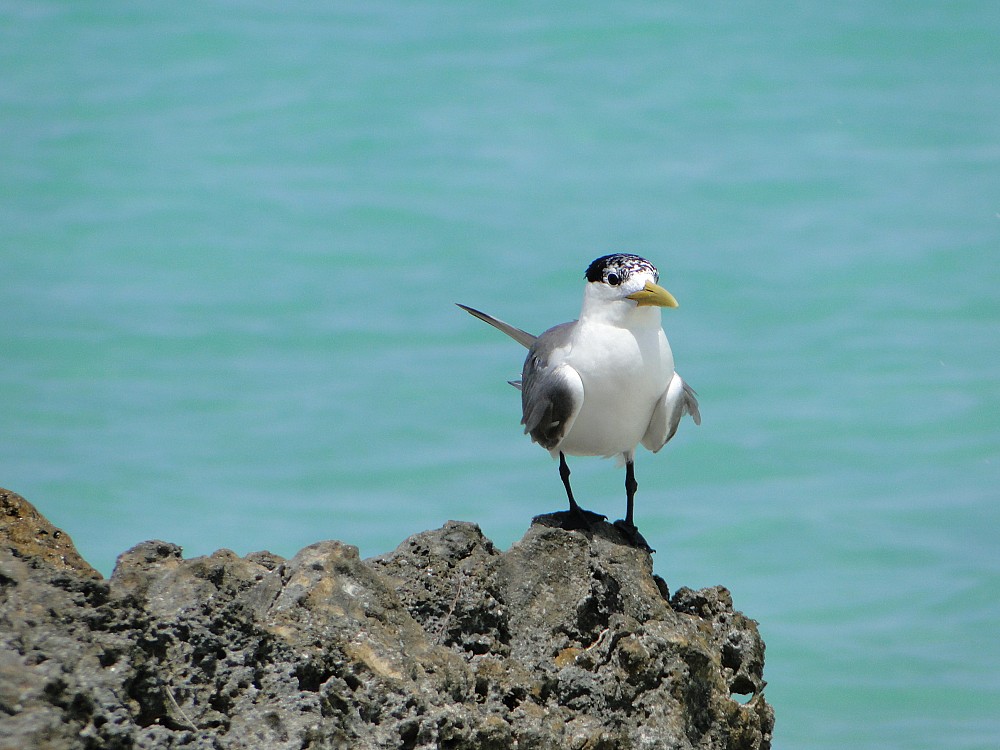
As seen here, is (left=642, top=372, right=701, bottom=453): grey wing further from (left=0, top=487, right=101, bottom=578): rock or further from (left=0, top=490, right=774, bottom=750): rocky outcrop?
(left=0, top=487, right=101, bottom=578): rock

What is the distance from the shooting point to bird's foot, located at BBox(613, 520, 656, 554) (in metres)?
5.67

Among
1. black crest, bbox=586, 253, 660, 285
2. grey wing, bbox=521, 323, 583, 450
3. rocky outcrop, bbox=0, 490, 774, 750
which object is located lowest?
rocky outcrop, bbox=0, 490, 774, 750

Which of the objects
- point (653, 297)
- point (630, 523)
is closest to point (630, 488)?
point (630, 523)

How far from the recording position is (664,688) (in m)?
4.65

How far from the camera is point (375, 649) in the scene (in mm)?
4121

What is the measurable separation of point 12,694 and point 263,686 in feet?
2.98

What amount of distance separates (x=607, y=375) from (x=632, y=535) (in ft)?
2.46

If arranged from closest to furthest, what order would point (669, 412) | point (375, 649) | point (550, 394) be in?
point (375, 649), point (550, 394), point (669, 412)

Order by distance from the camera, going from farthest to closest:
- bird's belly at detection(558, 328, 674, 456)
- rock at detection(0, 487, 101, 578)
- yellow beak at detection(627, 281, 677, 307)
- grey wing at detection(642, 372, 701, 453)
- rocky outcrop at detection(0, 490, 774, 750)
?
grey wing at detection(642, 372, 701, 453)
bird's belly at detection(558, 328, 674, 456)
yellow beak at detection(627, 281, 677, 307)
rock at detection(0, 487, 101, 578)
rocky outcrop at detection(0, 490, 774, 750)

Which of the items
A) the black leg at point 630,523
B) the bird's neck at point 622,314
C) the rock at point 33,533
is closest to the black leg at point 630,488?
the black leg at point 630,523

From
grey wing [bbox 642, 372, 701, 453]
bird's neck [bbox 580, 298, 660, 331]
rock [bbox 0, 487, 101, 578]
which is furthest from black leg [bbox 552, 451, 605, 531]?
rock [bbox 0, 487, 101, 578]

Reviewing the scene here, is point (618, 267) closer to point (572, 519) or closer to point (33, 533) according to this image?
point (572, 519)

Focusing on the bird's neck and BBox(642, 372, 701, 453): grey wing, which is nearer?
the bird's neck

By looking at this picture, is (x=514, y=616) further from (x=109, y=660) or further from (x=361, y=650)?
(x=109, y=660)
